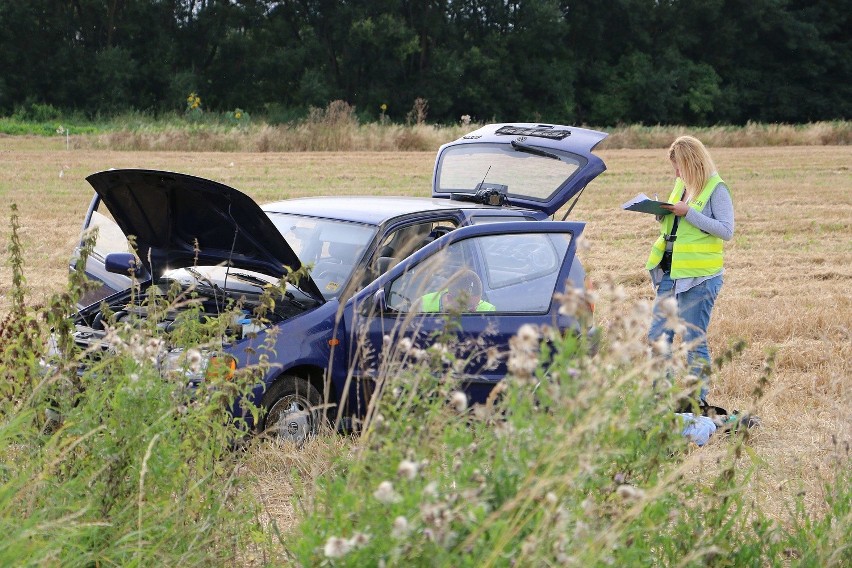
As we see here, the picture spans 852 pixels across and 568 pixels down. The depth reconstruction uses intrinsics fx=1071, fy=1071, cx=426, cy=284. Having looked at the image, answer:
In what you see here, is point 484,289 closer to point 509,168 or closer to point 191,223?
point 191,223

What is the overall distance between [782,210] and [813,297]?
26.4 ft

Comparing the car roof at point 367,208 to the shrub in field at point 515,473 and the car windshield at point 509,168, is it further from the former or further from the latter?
the shrub in field at point 515,473

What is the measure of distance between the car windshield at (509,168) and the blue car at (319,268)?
0.88ft

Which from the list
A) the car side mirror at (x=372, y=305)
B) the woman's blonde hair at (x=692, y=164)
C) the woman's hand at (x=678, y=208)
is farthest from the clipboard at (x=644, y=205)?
the car side mirror at (x=372, y=305)

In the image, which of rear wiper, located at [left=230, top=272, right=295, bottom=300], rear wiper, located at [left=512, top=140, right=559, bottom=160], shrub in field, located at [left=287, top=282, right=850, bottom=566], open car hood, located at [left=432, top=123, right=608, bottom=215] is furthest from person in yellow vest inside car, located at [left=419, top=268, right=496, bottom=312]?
shrub in field, located at [left=287, top=282, right=850, bottom=566]

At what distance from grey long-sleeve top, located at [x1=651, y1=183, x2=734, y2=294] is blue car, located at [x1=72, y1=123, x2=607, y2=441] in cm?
84

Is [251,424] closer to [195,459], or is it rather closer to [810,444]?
[195,459]

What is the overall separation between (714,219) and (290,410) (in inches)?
127

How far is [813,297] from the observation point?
11609 millimetres

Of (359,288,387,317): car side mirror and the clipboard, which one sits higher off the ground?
the clipboard

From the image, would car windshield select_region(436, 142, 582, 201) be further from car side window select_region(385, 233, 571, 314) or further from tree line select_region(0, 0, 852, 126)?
tree line select_region(0, 0, 852, 126)

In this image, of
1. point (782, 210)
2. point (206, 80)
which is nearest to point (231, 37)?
point (206, 80)

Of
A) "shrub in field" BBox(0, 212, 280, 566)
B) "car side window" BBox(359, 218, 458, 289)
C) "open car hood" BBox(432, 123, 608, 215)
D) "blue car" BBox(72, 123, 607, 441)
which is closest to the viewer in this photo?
"shrub in field" BBox(0, 212, 280, 566)

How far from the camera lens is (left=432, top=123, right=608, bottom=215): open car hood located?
7.97 m
